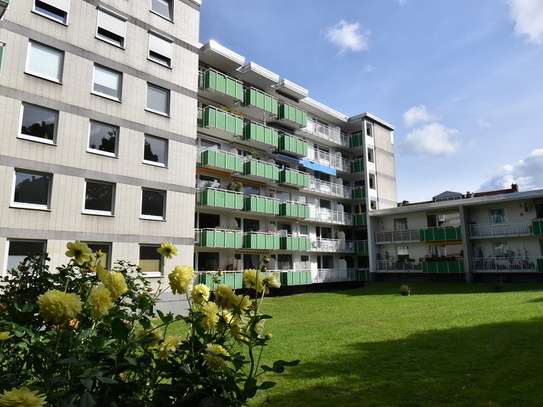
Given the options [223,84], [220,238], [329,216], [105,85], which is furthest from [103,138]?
[329,216]

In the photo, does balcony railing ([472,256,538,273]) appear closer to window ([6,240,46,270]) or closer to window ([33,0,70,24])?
window ([6,240,46,270])

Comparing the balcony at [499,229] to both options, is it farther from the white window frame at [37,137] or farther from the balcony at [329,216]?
the white window frame at [37,137]

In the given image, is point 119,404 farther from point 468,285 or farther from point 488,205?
point 488,205

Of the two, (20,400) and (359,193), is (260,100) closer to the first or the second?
(359,193)

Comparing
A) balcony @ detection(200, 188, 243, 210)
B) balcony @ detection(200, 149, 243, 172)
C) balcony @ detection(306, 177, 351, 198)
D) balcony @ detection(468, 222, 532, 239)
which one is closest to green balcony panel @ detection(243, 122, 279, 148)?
balcony @ detection(200, 149, 243, 172)

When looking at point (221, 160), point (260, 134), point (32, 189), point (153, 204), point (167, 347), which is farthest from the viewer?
point (260, 134)

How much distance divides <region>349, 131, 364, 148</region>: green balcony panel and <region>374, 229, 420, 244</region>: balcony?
347 inches

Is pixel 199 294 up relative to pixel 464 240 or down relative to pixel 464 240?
down

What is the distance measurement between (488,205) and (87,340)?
1308 inches

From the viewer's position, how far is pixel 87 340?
2.90 meters

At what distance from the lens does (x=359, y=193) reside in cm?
3638

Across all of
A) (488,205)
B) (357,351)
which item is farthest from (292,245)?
(357,351)

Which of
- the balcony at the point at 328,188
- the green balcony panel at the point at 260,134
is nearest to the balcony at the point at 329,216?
the balcony at the point at 328,188

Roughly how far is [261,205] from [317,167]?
908cm
